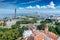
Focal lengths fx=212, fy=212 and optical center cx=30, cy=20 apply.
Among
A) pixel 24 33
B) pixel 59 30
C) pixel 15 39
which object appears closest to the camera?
pixel 15 39

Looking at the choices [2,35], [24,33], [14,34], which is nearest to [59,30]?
[24,33]

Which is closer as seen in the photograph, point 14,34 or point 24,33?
point 14,34

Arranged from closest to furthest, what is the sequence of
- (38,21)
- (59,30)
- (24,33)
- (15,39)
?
(15,39) → (24,33) → (59,30) → (38,21)

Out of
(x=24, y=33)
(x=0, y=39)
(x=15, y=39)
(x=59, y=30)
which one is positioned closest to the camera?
(x=0, y=39)

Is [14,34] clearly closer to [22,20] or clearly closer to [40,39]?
[40,39]

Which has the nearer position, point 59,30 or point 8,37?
point 8,37

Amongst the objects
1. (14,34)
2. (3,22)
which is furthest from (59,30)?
(3,22)

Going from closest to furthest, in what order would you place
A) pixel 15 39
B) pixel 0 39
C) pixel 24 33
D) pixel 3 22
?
pixel 0 39
pixel 15 39
pixel 24 33
pixel 3 22

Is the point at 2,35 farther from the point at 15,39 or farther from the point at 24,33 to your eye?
the point at 24,33

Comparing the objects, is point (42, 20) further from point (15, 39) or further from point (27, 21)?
point (15, 39)
